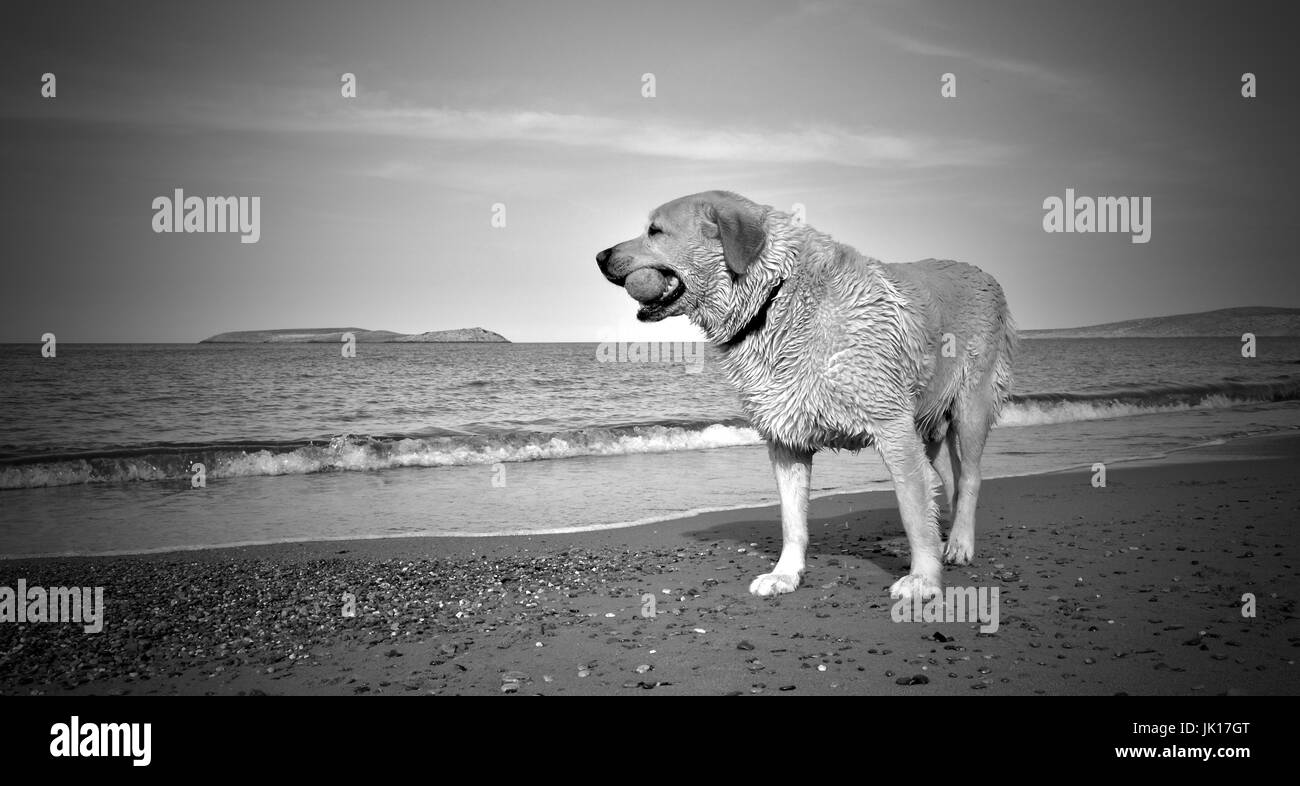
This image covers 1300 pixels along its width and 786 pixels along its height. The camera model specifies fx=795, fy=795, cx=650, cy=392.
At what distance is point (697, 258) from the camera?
5.66 meters

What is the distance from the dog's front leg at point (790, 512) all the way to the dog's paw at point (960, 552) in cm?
156

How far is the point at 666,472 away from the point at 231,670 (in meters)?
10.8

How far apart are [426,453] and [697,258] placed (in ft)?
47.2

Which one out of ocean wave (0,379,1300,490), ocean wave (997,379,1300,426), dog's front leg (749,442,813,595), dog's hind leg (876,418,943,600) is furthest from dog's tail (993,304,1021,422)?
ocean wave (997,379,1300,426)

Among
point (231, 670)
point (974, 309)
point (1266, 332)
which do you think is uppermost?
point (1266, 332)

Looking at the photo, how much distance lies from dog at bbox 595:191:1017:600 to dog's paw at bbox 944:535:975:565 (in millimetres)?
1175

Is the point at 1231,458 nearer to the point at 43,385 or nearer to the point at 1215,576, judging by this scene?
the point at 1215,576

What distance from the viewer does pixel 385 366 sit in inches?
2328

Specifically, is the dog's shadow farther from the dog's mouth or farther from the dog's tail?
the dog's mouth

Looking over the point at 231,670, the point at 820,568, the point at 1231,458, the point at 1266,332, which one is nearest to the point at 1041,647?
the point at 820,568

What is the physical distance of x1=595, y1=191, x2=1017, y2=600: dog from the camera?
222 inches

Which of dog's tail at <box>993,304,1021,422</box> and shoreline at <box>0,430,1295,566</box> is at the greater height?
dog's tail at <box>993,304,1021,422</box>

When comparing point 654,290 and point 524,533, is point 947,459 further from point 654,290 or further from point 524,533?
point 524,533

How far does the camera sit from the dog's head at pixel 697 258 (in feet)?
18.3
